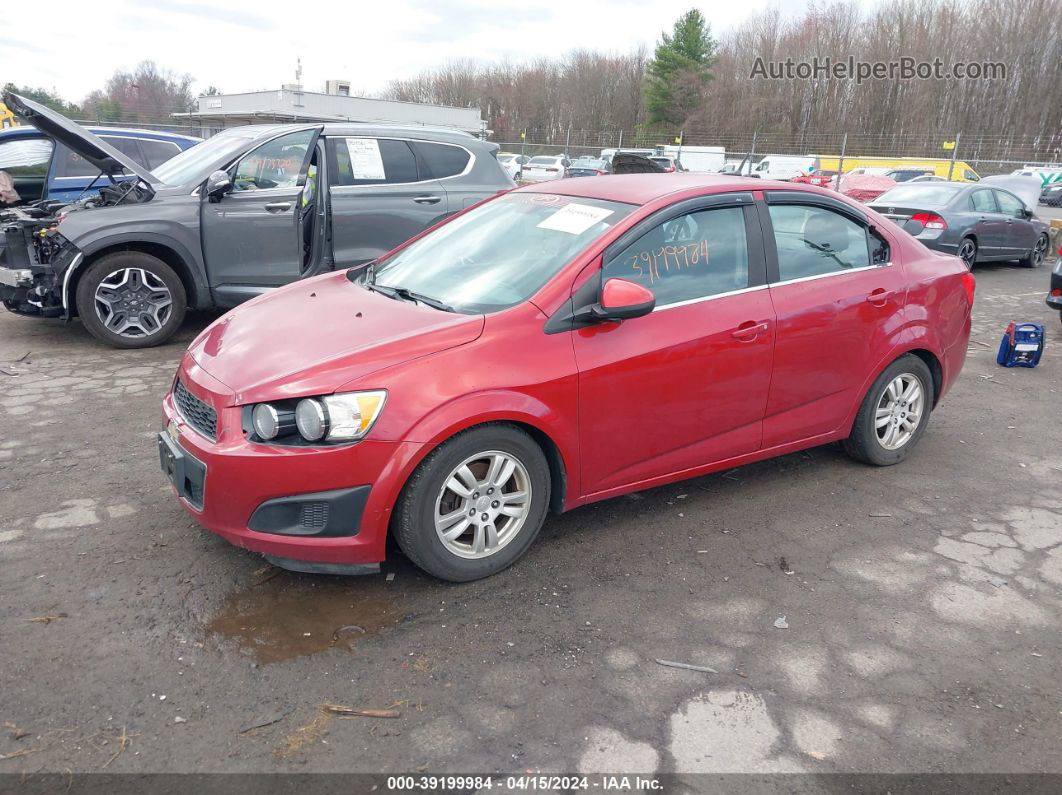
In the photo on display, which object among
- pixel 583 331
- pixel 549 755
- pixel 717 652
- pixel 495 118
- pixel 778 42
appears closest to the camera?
pixel 549 755

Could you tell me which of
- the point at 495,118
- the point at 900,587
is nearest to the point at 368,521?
the point at 900,587

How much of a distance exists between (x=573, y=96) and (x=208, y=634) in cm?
6189

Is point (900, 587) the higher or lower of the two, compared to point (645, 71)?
lower

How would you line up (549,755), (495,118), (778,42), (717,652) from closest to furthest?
(549,755)
(717,652)
(778,42)
(495,118)

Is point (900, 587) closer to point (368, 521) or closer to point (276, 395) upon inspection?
point (368, 521)

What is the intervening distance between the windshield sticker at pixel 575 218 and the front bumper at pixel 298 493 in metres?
1.37

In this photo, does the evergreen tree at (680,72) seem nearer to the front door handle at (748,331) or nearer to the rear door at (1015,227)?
the rear door at (1015,227)

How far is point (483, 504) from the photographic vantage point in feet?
10.7

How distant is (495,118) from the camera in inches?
2361

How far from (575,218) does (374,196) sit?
155 inches

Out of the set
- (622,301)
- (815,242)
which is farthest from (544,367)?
(815,242)

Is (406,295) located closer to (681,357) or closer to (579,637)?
(681,357)

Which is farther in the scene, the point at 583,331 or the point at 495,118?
the point at 495,118

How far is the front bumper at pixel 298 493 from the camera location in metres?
2.96
